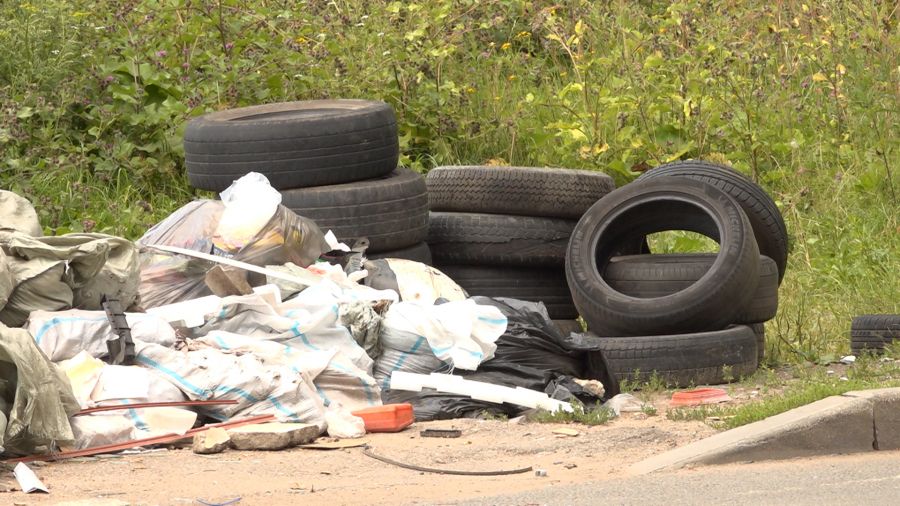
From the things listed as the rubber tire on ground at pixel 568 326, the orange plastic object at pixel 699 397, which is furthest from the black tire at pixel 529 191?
the orange plastic object at pixel 699 397

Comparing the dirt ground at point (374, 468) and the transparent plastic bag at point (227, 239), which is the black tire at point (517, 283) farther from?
the dirt ground at point (374, 468)

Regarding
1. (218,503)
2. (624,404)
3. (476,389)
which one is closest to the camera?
(218,503)

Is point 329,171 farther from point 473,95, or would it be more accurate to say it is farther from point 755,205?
point 473,95

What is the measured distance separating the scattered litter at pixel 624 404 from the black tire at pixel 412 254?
204 cm

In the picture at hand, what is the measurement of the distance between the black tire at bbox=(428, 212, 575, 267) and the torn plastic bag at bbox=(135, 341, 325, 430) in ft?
9.08

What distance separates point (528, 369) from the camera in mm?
6965

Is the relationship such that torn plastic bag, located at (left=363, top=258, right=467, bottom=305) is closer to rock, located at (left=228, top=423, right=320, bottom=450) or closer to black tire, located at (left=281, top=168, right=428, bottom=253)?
black tire, located at (left=281, top=168, right=428, bottom=253)

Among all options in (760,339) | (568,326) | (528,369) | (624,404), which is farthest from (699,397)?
(568,326)

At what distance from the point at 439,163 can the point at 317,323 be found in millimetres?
5323

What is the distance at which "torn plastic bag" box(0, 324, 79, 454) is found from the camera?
5309 mm

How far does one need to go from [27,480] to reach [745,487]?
255 centimetres

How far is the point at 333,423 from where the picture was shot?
6141 millimetres

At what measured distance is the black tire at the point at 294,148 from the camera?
8.50m

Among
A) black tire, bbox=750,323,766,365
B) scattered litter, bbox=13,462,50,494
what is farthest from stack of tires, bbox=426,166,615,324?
scattered litter, bbox=13,462,50,494
